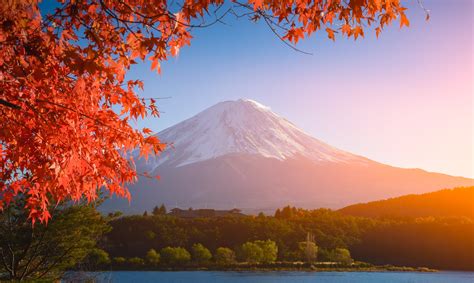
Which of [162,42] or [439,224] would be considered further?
[439,224]

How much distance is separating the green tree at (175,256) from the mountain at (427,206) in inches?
3078

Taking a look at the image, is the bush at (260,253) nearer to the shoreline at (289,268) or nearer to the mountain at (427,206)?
the shoreline at (289,268)

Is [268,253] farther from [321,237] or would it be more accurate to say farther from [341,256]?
[321,237]

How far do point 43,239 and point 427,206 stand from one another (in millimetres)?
149496

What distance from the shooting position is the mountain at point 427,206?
143125 millimetres

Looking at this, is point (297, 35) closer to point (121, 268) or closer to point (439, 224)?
point (121, 268)

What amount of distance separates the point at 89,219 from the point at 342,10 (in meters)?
13.1

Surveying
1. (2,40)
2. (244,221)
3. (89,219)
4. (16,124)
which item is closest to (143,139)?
(16,124)

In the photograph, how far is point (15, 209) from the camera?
632 inches

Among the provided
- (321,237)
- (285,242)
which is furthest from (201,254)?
(321,237)

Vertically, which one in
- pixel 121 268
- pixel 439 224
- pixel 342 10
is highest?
pixel 342 10

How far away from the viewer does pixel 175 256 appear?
82812 mm

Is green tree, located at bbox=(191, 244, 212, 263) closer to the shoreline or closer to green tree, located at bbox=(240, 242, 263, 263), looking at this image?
the shoreline

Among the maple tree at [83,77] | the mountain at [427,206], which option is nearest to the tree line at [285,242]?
the mountain at [427,206]
